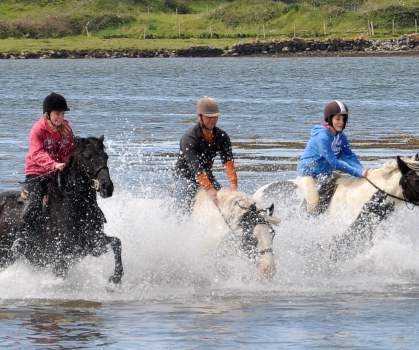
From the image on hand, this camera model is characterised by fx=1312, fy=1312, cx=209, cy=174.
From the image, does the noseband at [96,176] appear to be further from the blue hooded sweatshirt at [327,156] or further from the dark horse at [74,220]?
the blue hooded sweatshirt at [327,156]

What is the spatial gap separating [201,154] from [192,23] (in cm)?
13124

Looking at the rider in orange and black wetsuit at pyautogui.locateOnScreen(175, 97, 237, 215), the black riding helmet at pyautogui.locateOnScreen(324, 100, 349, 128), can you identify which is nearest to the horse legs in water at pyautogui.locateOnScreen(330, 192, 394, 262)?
the black riding helmet at pyautogui.locateOnScreen(324, 100, 349, 128)

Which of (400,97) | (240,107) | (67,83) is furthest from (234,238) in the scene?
(67,83)

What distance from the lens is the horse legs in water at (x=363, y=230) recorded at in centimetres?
1592

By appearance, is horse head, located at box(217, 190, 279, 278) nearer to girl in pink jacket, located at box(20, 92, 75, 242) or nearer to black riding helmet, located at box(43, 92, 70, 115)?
girl in pink jacket, located at box(20, 92, 75, 242)

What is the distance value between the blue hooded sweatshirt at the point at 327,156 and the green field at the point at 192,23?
11518 centimetres

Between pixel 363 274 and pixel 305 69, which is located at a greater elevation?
pixel 305 69

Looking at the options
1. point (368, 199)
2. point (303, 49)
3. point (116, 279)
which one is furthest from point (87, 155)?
point (303, 49)

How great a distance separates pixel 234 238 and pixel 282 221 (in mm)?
1920

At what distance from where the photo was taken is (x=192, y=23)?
14525cm

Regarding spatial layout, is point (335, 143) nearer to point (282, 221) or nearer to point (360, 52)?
point (282, 221)

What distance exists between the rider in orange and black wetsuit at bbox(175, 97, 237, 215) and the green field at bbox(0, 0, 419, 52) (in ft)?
383

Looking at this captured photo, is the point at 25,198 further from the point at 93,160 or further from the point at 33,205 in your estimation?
the point at 93,160

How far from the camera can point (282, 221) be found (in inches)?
653
